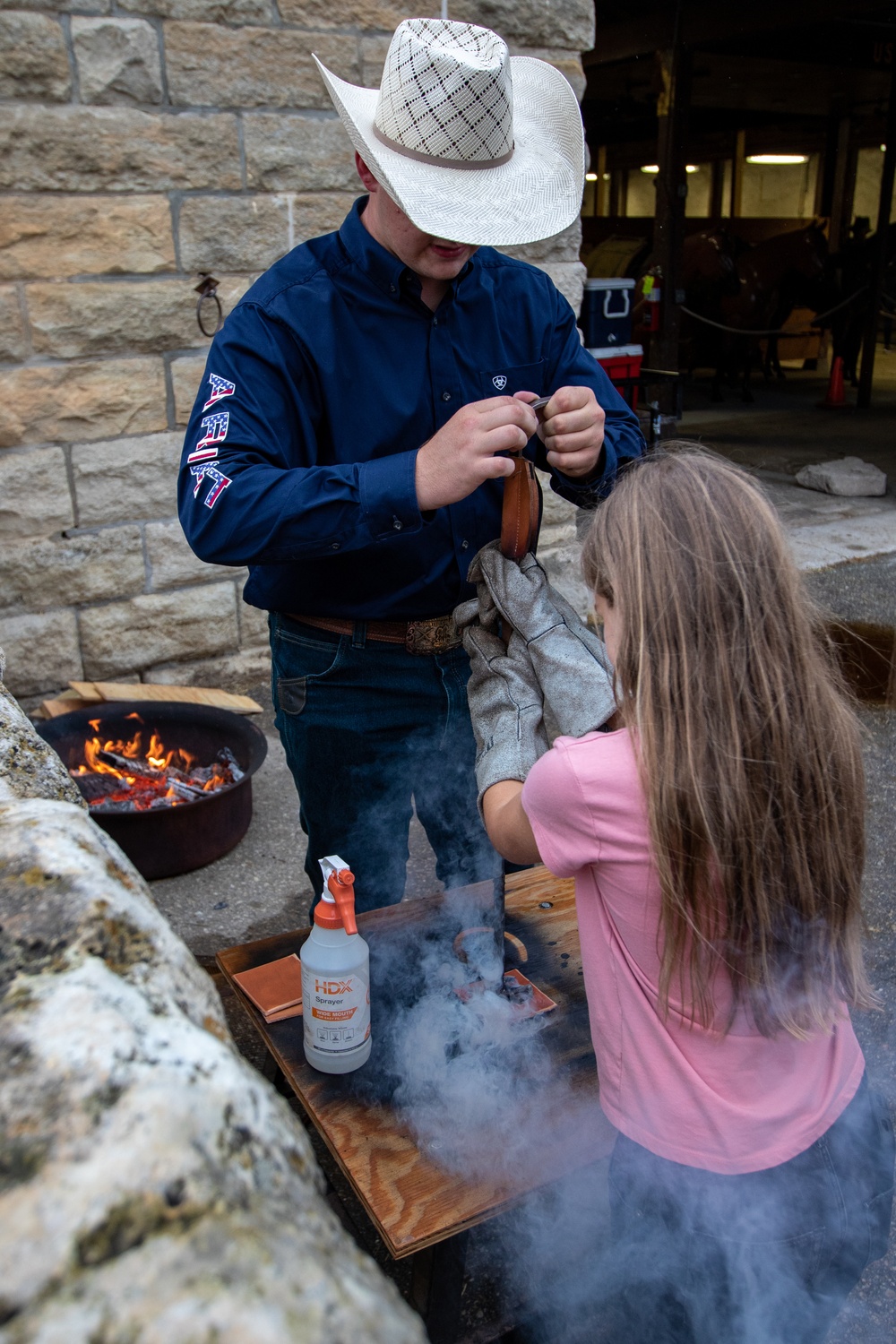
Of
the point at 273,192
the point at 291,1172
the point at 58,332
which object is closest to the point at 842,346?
the point at 273,192

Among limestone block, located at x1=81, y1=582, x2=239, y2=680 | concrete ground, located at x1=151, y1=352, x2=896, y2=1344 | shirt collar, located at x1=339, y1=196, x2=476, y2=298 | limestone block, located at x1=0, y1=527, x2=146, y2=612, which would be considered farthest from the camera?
limestone block, located at x1=81, y1=582, x2=239, y2=680

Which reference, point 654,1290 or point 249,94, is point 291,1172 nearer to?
point 654,1290

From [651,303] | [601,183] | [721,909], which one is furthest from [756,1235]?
[601,183]

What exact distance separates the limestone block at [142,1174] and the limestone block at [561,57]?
4478mm

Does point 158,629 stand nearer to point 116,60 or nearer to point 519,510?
point 116,60

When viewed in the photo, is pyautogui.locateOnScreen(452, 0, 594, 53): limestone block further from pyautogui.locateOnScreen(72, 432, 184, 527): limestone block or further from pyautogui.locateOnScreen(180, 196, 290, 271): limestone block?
pyautogui.locateOnScreen(72, 432, 184, 527): limestone block

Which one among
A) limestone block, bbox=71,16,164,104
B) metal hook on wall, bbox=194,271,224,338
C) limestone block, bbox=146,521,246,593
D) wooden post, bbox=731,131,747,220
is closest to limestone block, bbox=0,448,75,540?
limestone block, bbox=146,521,246,593

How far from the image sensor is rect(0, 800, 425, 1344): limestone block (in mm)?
652

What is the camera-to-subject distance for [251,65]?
4.02m

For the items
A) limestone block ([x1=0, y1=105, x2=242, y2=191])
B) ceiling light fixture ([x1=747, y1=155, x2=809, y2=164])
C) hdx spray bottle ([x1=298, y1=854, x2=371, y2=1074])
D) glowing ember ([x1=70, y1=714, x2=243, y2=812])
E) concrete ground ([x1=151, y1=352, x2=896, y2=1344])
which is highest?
ceiling light fixture ([x1=747, y1=155, x2=809, y2=164])

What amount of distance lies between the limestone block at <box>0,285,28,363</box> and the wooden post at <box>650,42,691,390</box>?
6.57 metres

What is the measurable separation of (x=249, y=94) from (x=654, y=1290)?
4105 mm

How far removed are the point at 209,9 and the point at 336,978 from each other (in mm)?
3642

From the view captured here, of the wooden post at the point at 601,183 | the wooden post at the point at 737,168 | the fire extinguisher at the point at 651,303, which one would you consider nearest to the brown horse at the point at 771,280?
the fire extinguisher at the point at 651,303
